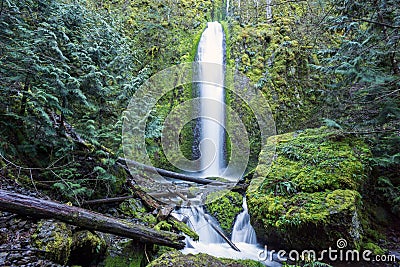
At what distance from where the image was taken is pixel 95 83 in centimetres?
469

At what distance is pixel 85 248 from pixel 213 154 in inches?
307

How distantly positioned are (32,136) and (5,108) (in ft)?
2.42

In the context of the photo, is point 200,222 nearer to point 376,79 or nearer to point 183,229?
point 183,229

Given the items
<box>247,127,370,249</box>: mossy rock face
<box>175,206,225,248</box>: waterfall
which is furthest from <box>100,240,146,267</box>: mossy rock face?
<box>247,127,370,249</box>: mossy rock face

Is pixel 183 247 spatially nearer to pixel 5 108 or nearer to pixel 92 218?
pixel 92 218

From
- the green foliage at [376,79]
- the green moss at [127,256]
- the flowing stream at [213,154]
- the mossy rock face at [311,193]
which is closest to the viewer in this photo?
the green moss at [127,256]

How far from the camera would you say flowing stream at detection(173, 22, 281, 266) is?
5.06 metres

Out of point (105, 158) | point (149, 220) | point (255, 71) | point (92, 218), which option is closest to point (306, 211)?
point (149, 220)

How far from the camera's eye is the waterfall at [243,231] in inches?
209

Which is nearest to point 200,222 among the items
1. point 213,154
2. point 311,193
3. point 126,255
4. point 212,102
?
point 126,255

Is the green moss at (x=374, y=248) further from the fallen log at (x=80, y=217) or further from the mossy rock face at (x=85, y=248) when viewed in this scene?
the mossy rock face at (x=85, y=248)

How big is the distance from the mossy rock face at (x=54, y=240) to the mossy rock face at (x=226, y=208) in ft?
11.3

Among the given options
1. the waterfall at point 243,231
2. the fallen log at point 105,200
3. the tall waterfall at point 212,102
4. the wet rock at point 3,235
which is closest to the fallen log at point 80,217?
the wet rock at point 3,235

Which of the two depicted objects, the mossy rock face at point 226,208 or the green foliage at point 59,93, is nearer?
the green foliage at point 59,93
